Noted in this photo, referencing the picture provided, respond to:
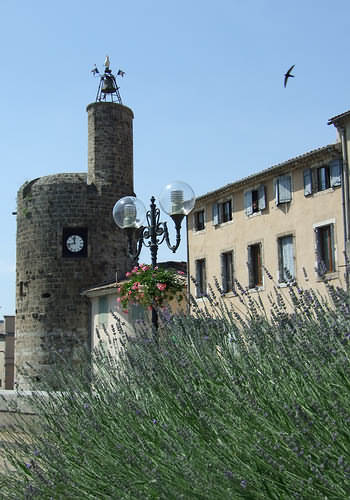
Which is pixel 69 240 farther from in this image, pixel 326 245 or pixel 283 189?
pixel 326 245

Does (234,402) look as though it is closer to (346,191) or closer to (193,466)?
(193,466)

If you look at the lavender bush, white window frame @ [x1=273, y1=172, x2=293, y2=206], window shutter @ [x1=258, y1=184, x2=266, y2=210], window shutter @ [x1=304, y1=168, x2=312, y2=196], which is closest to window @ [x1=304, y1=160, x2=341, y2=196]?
window shutter @ [x1=304, y1=168, x2=312, y2=196]

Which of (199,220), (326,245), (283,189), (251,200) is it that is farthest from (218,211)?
(326,245)

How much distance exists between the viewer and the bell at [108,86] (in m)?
31.2

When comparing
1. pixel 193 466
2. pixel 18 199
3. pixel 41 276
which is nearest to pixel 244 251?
pixel 41 276

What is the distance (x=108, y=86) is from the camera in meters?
31.4

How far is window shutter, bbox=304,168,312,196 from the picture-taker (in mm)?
20219

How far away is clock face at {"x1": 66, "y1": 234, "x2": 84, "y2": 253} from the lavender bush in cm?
2392

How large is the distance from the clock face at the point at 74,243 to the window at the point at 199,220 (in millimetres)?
5355

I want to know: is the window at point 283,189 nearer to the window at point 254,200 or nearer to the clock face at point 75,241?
the window at point 254,200

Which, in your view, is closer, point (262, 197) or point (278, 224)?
point (278, 224)

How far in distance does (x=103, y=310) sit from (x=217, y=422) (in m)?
24.1

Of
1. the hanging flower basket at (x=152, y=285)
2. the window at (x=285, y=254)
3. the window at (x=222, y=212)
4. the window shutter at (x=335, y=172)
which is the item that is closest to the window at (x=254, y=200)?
the window at (x=222, y=212)

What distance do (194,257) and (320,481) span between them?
22666 mm
